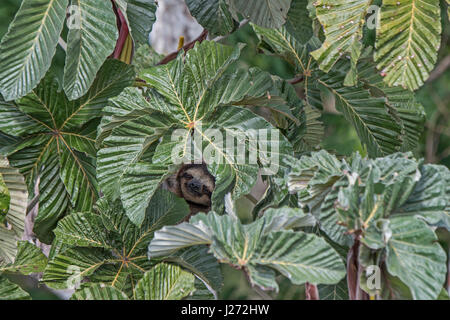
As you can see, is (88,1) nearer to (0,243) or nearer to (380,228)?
(0,243)

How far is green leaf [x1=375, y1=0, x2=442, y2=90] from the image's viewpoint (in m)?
0.68

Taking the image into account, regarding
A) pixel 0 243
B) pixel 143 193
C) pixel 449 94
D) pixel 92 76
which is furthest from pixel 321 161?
pixel 449 94

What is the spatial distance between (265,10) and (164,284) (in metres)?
0.46

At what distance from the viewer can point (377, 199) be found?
585 millimetres

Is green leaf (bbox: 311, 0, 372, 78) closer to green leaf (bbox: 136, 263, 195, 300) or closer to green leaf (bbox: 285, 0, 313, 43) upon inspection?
green leaf (bbox: 285, 0, 313, 43)

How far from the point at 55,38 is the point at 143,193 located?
0.25m

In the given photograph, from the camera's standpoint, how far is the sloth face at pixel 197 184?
922 millimetres

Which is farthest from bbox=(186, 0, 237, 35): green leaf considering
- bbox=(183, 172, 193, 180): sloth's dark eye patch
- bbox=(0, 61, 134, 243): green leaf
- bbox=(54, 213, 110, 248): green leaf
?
bbox=(54, 213, 110, 248): green leaf

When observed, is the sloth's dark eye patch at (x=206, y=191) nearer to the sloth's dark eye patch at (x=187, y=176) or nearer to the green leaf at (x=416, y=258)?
the sloth's dark eye patch at (x=187, y=176)

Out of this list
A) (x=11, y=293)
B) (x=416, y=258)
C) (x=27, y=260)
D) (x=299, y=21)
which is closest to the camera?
(x=416, y=258)

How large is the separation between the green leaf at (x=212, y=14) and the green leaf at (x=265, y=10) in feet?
0.12

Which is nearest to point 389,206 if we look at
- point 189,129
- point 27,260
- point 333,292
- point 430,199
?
point 430,199

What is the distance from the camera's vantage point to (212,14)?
87 centimetres

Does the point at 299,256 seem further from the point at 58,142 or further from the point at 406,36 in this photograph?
the point at 58,142
